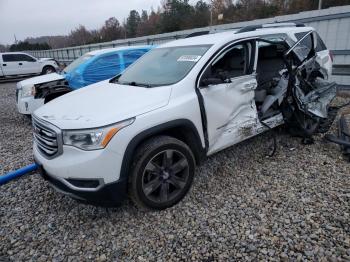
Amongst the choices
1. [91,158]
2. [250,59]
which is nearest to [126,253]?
[91,158]

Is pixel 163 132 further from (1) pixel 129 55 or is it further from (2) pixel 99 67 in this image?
(1) pixel 129 55

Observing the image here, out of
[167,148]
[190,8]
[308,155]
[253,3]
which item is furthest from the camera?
[190,8]

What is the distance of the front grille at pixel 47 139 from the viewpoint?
262 centimetres

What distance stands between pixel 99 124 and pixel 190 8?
43.1 metres

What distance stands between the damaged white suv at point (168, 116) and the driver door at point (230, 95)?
0.01 m

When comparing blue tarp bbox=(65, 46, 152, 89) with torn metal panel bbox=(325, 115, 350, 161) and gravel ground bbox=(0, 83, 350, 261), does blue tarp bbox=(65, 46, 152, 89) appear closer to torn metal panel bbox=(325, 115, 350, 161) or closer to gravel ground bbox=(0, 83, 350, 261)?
gravel ground bbox=(0, 83, 350, 261)

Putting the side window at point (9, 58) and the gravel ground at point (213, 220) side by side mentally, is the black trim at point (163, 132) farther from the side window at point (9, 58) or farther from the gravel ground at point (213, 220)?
the side window at point (9, 58)

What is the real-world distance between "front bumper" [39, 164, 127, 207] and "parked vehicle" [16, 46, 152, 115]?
4197 millimetres

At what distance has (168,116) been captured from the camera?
279 centimetres

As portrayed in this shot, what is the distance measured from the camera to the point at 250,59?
374 centimetres

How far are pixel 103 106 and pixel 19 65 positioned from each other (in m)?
16.7

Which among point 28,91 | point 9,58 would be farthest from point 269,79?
point 9,58

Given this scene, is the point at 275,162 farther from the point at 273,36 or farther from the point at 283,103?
the point at 273,36

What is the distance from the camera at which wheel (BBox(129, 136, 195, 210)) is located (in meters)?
2.71
